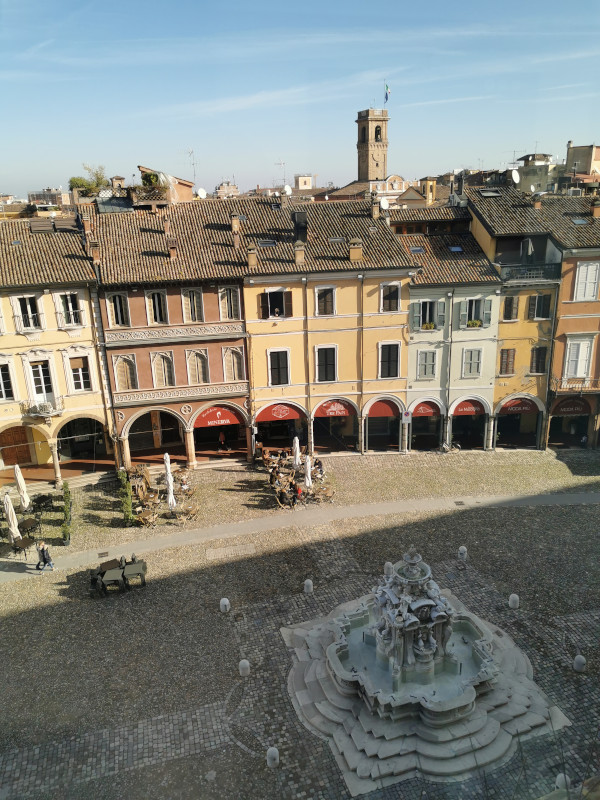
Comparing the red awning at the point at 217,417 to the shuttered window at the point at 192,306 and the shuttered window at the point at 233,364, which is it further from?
the shuttered window at the point at 192,306

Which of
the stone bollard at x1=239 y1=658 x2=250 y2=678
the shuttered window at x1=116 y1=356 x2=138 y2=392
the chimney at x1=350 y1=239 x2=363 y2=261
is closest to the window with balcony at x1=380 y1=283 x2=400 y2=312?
the chimney at x1=350 y1=239 x2=363 y2=261

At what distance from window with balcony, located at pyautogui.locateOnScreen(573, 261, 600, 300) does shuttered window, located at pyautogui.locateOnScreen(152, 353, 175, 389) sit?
24179 mm

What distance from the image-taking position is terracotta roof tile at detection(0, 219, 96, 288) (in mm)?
31672

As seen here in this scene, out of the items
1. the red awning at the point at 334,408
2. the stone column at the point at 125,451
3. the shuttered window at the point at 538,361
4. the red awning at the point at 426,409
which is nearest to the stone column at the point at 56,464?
the stone column at the point at 125,451

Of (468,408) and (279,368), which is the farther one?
(468,408)

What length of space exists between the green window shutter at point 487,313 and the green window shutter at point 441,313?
243cm

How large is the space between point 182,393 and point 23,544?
12.0 metres

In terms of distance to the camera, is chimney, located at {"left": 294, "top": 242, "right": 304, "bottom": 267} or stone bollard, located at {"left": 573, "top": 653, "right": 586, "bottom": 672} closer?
stone bollard, located at {"left": 573, "top": 653, "right": 586, "bottom": 672}

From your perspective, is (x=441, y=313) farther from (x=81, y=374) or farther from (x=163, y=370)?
(x=81, y=374)

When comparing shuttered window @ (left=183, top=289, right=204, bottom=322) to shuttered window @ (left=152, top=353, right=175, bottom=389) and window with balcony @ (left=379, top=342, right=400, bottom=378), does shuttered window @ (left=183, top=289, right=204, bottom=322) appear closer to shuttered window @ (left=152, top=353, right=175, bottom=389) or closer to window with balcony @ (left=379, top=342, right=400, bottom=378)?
shuttered window @ (left=152, top=353, right=175, bottom=389)

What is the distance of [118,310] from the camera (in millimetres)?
33406

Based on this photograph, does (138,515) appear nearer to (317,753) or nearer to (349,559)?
(349,559)

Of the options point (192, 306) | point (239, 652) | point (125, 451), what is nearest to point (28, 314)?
point (192, 306)

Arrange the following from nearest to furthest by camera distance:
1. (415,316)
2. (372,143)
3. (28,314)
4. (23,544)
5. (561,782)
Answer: (561,782), (23,544), (28,314), (415,316), (372,143)
